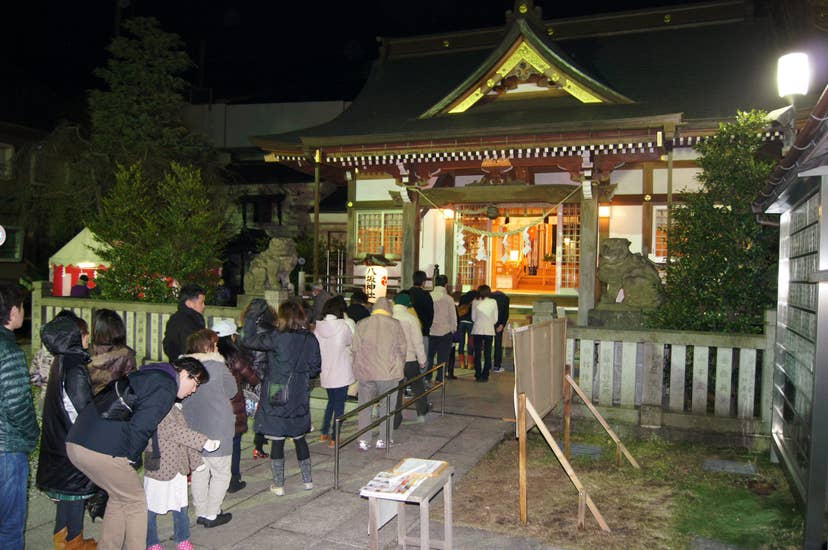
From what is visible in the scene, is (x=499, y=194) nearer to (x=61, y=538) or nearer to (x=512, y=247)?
(x=512, y=247)

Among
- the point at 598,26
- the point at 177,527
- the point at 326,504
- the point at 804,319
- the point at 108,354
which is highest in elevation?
the point at 598,26

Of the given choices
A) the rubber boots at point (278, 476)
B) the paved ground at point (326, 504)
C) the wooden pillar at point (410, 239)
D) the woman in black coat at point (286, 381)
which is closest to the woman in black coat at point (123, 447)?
Result: the paved ground at point (326, 504)

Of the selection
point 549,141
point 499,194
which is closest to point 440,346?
point 549,141

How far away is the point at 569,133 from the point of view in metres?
12.1

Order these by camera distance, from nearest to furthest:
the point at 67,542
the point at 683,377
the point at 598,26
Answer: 1. the point at 67,542
2. the point at 683,377
3. the point at 598,26

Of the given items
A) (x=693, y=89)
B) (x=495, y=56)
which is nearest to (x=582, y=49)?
(x=693, y=89)

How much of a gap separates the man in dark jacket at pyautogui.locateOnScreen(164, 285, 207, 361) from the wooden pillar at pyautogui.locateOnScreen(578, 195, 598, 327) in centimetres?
892

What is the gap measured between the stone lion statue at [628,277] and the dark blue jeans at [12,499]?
323 inches

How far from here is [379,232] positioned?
1670 centimetres

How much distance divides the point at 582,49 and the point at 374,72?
6.68 meters

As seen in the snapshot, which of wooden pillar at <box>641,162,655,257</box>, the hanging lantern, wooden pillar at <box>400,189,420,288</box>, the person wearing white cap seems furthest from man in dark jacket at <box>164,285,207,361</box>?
wooden pillar at <box>641,162,655,257</box>

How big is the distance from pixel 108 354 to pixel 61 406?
44cm

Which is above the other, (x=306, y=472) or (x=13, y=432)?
(x=13, y=432)

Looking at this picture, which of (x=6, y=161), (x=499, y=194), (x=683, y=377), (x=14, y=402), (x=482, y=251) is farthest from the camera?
(x=6, y=161)
